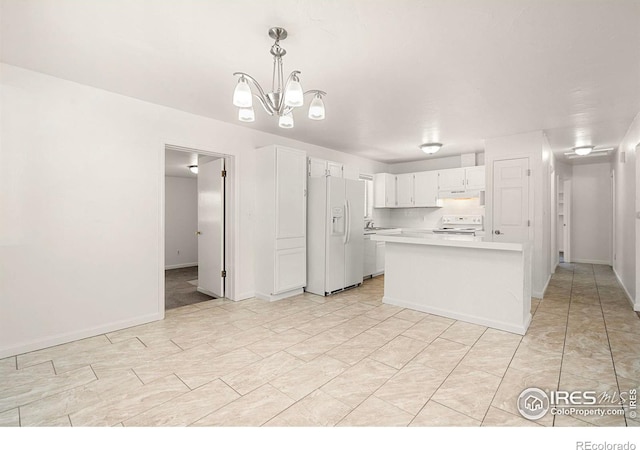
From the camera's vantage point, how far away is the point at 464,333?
10.5 ft

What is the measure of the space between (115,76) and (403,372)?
3.55 m

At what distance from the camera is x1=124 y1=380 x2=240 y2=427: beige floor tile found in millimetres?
1820

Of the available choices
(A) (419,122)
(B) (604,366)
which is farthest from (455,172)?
(B) (604,366)

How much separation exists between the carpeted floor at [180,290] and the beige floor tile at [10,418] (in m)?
2.29

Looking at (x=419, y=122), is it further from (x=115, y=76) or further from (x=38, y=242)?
(x=38, y=242)

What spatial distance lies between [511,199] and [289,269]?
3498 mm

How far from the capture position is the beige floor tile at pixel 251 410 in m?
1.82

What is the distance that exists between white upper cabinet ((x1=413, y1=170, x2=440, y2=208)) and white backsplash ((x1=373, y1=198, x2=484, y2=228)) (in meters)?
0.33

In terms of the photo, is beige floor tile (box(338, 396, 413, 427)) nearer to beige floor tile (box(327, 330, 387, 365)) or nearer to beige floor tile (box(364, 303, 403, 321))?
beige floor tile (box(327, 330, 387, 365))

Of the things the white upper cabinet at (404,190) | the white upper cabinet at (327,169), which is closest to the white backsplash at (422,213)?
the white upper cabinet at (404,190)

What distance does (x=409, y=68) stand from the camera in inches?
105

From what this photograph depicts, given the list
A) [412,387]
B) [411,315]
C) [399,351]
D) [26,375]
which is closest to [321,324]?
[399,351]

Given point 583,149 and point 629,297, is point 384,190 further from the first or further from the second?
point 629,297

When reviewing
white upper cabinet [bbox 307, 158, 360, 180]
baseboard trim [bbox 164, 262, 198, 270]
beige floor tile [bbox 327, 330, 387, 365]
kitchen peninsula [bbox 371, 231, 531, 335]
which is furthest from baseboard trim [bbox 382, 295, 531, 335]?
baseboard trim [bbox 164, 262, 198, 270]
